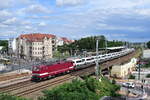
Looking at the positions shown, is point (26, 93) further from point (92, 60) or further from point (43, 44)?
point (43, 44)

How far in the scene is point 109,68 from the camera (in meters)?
68.8

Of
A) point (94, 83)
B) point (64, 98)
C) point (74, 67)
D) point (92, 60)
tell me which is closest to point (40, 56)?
point (92, 60)

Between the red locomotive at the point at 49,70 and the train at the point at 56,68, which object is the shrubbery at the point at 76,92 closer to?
the train at the point at 56,68

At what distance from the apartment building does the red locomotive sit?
→ 70.7 m

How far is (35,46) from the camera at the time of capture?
121 meters

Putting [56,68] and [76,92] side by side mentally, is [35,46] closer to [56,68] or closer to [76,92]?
[56,68]

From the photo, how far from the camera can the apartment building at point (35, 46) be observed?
397ft

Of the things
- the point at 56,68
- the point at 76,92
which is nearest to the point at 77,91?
the point at 76,92

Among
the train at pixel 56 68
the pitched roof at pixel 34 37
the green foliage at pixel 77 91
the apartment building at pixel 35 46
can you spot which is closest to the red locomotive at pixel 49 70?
the train at pixel 56 68

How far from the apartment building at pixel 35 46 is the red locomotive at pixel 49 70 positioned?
70.7 meters

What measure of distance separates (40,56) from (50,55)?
8528mm

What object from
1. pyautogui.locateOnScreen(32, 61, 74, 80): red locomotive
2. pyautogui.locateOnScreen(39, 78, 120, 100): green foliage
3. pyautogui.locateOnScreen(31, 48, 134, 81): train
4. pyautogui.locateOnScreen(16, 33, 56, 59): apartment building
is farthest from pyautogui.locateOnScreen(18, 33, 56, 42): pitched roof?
pyautogui.locateOnScreen(39, 78, 120, 100): green foliage

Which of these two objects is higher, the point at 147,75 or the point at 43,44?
the point at 43,44

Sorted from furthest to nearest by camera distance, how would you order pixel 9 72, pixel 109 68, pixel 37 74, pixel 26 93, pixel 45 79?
1. pixel 109 68
2. pixel 9 72
3. pixel 45 79
4. pixel 37 74
5. pixel 26 93
